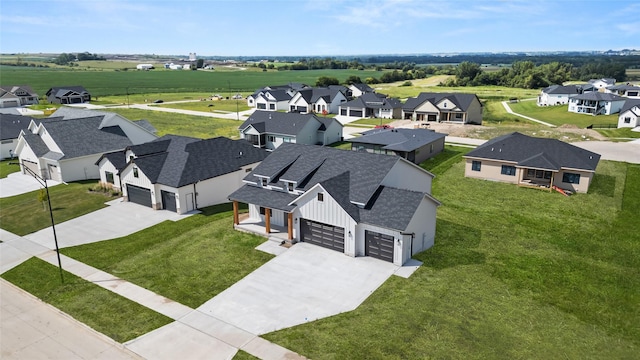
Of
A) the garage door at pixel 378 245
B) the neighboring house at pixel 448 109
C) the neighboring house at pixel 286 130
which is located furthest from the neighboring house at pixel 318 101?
the garage door at pixel 378 245

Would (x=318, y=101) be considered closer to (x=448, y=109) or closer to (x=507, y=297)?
(x=448, y=109)

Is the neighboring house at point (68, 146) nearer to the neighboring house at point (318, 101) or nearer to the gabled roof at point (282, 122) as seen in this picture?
the gabled roof at point (282, 122)

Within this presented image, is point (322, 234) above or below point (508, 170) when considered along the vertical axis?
below

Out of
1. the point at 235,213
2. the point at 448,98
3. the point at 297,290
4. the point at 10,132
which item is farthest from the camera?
the point at 448,98

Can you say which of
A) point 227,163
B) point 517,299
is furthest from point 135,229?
point 517,299

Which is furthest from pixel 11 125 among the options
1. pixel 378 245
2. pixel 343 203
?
pixel 378 245

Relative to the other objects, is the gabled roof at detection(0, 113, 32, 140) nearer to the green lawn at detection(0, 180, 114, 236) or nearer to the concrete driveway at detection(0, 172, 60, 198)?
the concrete driveway at detection(0, 172, 60, 198)

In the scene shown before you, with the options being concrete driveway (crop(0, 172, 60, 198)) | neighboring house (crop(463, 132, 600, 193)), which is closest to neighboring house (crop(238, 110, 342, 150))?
neighboring house (crop(463, 132, 600, 193))

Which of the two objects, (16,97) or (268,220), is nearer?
(268,220)

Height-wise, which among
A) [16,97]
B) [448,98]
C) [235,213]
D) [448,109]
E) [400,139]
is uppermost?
[16,97]
